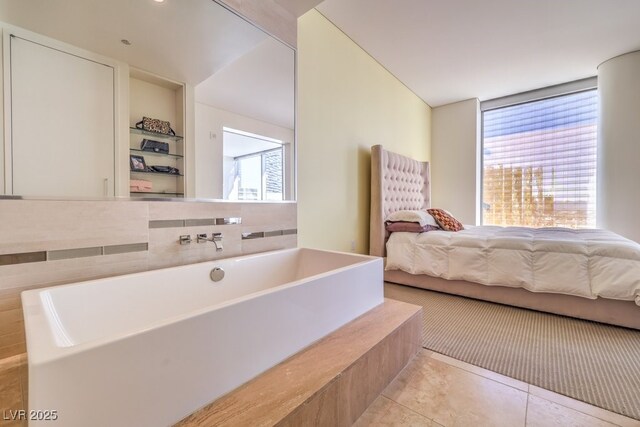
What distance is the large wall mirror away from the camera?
1.06 meters

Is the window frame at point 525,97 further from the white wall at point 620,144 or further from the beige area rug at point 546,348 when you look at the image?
the beige area rug at point 546,348

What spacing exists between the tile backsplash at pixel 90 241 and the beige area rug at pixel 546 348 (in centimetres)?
148

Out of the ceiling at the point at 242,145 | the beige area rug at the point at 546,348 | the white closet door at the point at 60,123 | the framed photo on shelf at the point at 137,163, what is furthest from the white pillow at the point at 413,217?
the white closet door at the point at 60,123

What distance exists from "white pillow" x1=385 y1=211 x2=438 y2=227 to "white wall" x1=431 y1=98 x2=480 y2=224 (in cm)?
160

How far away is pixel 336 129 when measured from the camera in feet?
8.18

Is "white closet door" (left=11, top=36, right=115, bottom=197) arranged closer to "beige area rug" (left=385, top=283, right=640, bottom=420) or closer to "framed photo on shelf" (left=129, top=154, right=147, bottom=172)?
"framed photo on shelf" (left=129, top=154, right=147, bottom=172)

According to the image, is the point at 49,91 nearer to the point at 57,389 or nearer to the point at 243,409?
the point at 57,389

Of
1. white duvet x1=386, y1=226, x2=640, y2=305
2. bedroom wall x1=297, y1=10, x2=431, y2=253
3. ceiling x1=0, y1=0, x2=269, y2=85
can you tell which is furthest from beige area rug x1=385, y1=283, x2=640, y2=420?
ceiling x1=0, y1=0, x2=269, y2=85

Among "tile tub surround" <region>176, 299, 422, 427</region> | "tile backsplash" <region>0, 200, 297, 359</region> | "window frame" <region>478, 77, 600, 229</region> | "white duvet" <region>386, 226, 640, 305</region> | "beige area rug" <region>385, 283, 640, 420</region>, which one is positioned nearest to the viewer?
"tile tub surround" <region>176, 299, 422, 427</region>

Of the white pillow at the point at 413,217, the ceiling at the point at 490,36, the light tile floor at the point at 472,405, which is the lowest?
the light tile floor at the point at 472,405

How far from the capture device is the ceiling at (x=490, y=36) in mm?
2217

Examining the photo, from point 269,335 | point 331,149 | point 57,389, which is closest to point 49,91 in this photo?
point 57,389

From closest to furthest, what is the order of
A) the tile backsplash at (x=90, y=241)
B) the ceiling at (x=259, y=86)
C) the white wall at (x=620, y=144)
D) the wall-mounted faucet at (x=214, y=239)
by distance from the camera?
the tile backsplash at (x=90, y=241), the wall-mounted faucet at (x=214, y=239), the ceiling at (x=259, y=86), the white wall at (x=620, y=144)

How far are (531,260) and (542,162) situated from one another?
2514 millimetres
